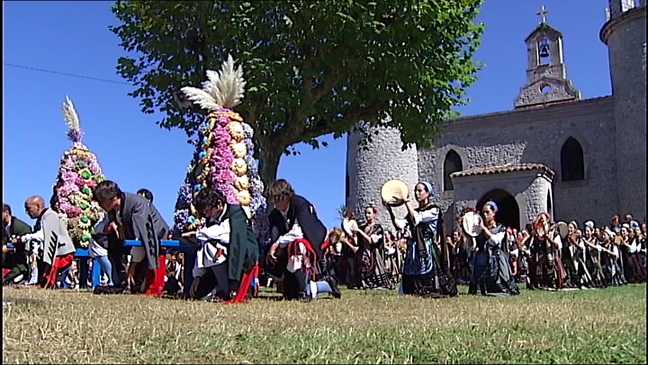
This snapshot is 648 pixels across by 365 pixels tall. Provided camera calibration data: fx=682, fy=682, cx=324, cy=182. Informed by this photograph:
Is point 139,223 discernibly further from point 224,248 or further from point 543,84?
point 543,84

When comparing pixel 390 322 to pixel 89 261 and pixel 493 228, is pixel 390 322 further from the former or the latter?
pixel 89 261

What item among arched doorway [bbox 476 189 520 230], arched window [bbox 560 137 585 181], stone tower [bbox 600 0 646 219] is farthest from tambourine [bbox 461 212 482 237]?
arched window [bbox 560 137 585 181]

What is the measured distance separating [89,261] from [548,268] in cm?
674

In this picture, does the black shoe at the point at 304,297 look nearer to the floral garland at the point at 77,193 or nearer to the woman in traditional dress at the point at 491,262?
the woman in traditional dress at the point at 491,262

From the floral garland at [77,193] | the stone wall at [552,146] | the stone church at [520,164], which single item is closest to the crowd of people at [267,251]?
the floral garland at [77,193]

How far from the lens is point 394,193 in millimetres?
7348

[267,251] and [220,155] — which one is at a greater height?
[220,155]

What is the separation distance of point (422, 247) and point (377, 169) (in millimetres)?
17414

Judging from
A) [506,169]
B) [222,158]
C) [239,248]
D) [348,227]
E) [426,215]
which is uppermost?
[506,169]

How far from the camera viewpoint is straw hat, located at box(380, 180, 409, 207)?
725 centimetres

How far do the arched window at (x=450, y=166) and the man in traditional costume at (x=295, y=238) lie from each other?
19.0 m

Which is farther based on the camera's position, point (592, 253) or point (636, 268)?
point (592, 253)

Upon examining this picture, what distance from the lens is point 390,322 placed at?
4219 mm

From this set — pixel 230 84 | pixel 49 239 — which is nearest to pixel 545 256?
pixel 230 84
